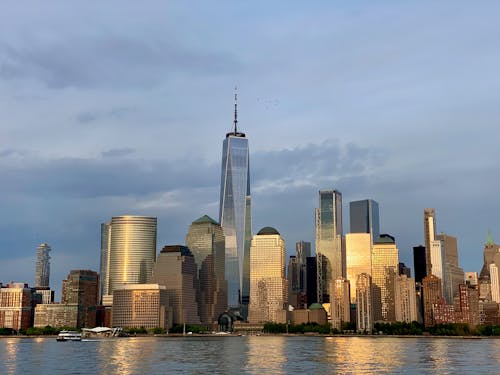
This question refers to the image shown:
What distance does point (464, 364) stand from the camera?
14050 centimetres

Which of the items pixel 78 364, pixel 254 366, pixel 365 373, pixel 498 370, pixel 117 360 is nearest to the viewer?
pixel 365 373

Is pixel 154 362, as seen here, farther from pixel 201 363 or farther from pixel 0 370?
pixel 0 370

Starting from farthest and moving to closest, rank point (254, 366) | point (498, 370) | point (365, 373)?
1. point (254, 366)
2. point (498, 370)
3. point (365, 373)

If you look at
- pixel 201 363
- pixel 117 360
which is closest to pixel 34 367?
pixel 117 360

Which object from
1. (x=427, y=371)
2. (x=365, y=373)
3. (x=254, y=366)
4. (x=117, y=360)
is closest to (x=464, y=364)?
(x=427, y=371)

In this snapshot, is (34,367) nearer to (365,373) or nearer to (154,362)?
(154,362)

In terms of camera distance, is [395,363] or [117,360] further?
[117,360]

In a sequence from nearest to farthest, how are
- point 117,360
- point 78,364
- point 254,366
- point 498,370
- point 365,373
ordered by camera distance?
point 365,373 < point 498,370 < point 254,366 < point 78,364 < point 117,360

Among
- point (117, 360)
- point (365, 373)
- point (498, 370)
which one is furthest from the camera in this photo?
point (117, 360)

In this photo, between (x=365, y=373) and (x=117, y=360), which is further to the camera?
(x=117, y=360)

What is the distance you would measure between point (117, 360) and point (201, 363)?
22.9 meters

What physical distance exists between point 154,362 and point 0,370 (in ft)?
109

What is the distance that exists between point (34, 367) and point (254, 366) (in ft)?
151

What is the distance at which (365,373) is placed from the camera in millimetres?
115562
